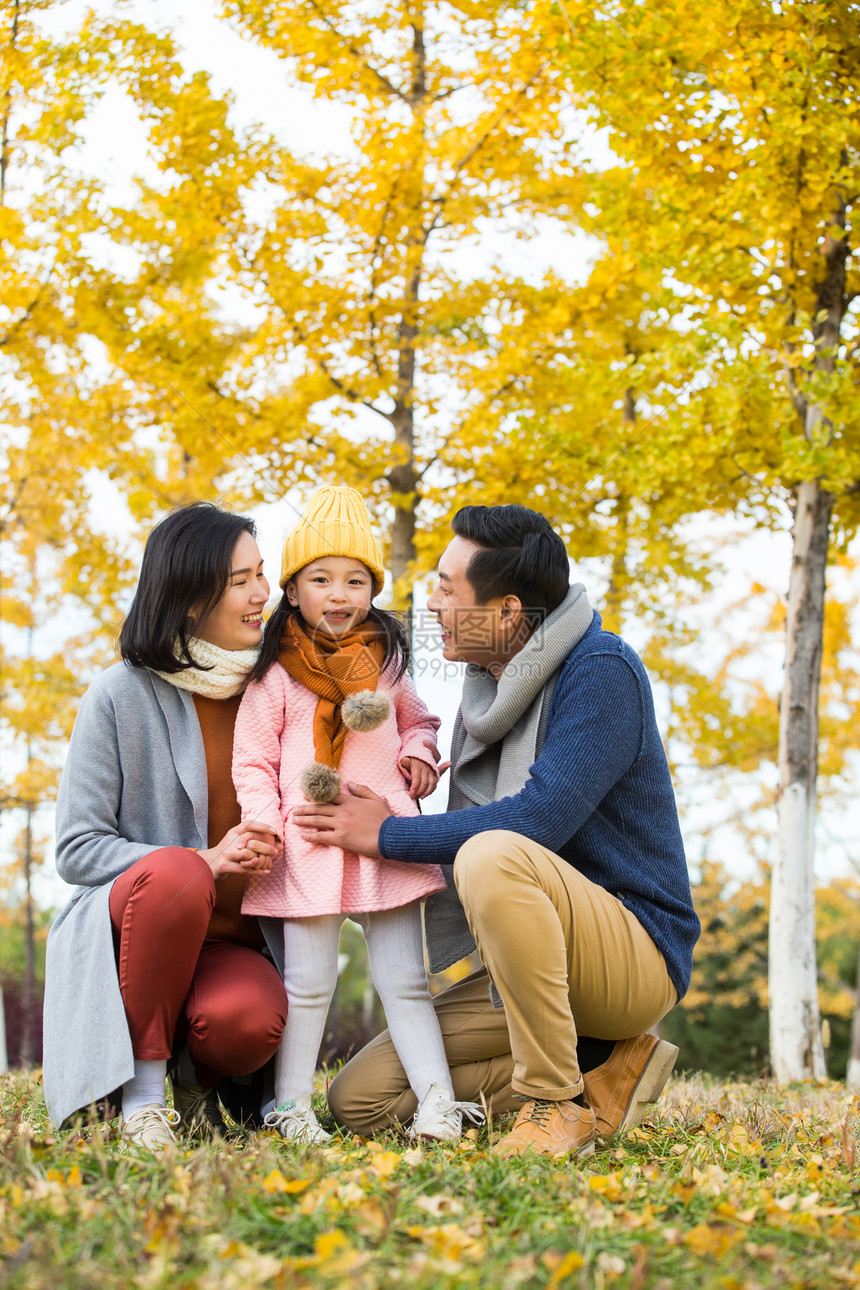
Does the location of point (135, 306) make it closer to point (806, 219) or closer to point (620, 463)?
point (620, 463)

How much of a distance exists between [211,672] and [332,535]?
0.49 m

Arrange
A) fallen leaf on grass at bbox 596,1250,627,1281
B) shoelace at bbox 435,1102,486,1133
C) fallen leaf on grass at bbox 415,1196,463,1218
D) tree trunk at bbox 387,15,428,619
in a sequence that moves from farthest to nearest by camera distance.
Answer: tree trunk at bbox 387,15,428,619, shoelace at bbox 435,1102,486,1133, fallen leaf on grass at bbox 415,1196,463,1218, fallen leaf on grass at bbox 596,1250,627,1281

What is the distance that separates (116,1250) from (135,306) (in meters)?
5.08

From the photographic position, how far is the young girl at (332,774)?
101 inches

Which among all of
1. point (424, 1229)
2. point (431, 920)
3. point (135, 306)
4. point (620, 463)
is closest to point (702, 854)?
point (620, 463)

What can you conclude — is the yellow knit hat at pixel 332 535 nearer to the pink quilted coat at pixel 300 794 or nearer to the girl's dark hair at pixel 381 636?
the girl's dark hair at pixel 381 636

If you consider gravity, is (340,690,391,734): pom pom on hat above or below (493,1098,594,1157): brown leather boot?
above

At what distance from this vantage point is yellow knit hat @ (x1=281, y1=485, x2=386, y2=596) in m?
2.82

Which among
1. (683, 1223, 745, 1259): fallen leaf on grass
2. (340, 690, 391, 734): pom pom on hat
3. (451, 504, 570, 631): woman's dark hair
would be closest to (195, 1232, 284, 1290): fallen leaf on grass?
(683, 1223, 745, 1259): fallen leaf on grass

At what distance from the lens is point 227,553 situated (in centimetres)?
274

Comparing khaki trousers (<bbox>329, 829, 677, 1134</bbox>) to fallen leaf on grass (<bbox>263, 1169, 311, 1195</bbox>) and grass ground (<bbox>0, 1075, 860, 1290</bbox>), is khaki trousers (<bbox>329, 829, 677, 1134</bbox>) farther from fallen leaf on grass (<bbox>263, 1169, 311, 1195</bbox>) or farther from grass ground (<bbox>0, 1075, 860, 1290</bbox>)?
fallen leaf on grass (<bbox>263, 1169, 311, 1195</bbox>)

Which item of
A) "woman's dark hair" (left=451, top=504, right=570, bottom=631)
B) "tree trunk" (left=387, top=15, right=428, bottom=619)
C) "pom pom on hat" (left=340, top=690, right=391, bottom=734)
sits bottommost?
"pom pom on hat" (left=340, top=690, right=391, bottom=734)

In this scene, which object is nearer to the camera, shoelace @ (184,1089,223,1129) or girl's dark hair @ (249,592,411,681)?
shoelace @ (184,1089,223,1129)

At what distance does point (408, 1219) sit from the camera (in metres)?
1.67
